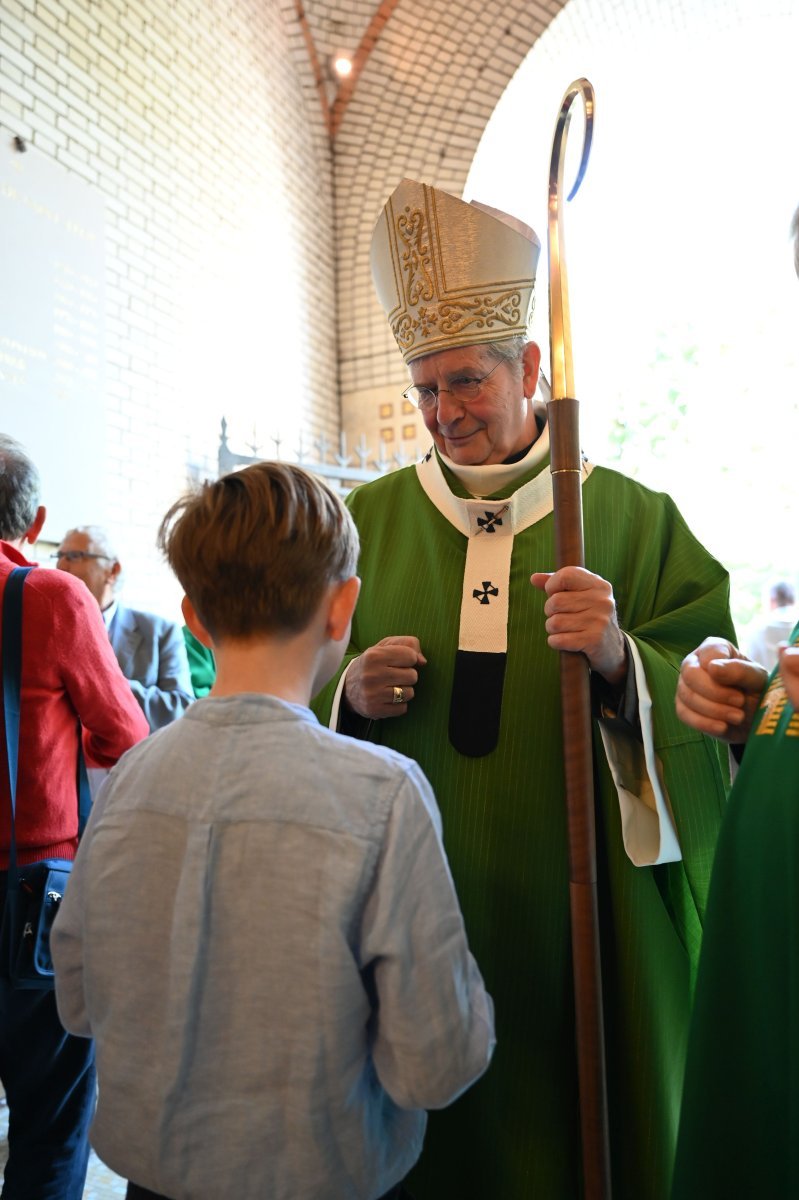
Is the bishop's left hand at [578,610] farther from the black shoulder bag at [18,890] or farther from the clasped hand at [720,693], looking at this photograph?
the black shoulder bag at [18,890]

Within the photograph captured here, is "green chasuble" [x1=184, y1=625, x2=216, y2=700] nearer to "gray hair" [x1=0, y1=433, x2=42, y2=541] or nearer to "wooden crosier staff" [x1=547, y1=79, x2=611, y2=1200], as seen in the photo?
"gray hair" [x1=0, y1=433, x2=42, y2=541]

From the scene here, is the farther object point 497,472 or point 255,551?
point 497,472

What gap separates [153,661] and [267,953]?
349 centimetres

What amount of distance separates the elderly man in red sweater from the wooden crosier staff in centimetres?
106

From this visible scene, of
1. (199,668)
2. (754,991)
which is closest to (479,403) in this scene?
(754,991)

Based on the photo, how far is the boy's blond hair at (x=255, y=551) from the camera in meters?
1.26

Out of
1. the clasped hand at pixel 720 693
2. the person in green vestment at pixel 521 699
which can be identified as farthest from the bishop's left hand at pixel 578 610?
the clasped hand at pixel 720 693

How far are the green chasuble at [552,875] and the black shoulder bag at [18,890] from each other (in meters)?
0.65

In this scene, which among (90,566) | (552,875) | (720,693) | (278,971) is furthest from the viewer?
(90,566)

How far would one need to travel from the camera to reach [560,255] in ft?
5.67

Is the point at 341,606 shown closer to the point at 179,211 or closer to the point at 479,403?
the point at 479,403

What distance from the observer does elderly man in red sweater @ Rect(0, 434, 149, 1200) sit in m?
2.14

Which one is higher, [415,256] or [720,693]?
[415,256]

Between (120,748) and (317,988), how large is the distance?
128 cm
